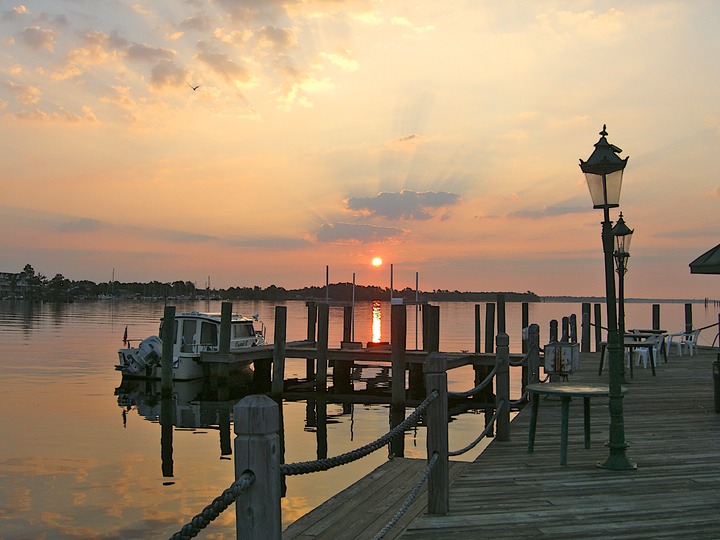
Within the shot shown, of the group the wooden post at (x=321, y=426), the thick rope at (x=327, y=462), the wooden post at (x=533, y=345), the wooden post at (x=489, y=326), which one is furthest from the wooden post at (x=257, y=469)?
the wooden post at (x=489, y=326)

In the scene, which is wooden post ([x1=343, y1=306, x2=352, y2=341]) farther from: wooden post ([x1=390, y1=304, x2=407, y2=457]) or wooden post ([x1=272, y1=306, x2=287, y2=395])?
wooden post ([x1=390, y1=304, x2=407, y2=457])

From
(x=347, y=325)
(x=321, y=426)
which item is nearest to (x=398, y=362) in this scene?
(x=321, y=426)

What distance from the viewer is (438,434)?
572 centimetres

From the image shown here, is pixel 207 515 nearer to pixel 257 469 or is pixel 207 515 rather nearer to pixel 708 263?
pixel 257 469

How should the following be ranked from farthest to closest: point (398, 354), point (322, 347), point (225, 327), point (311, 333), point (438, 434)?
1. point (311, 333)
2. point (225, 327)
3. point (322, 347)
4. point (398, 354)
5. point (438, 434)

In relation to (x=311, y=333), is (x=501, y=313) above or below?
above

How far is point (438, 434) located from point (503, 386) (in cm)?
381

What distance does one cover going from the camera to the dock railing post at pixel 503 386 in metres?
9.15

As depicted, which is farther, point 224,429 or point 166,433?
point 224,429

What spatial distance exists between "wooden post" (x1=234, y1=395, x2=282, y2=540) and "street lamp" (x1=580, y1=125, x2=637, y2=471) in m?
5.55

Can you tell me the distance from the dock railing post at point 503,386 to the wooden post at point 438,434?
138 inches

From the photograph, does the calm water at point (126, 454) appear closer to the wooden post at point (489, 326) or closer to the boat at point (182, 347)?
the boat at point (182, 347)

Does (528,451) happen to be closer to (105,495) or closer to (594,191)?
(594,191)

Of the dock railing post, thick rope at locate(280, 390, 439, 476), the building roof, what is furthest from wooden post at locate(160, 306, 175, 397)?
thick rope at locate(280, 390, 439, 476)
